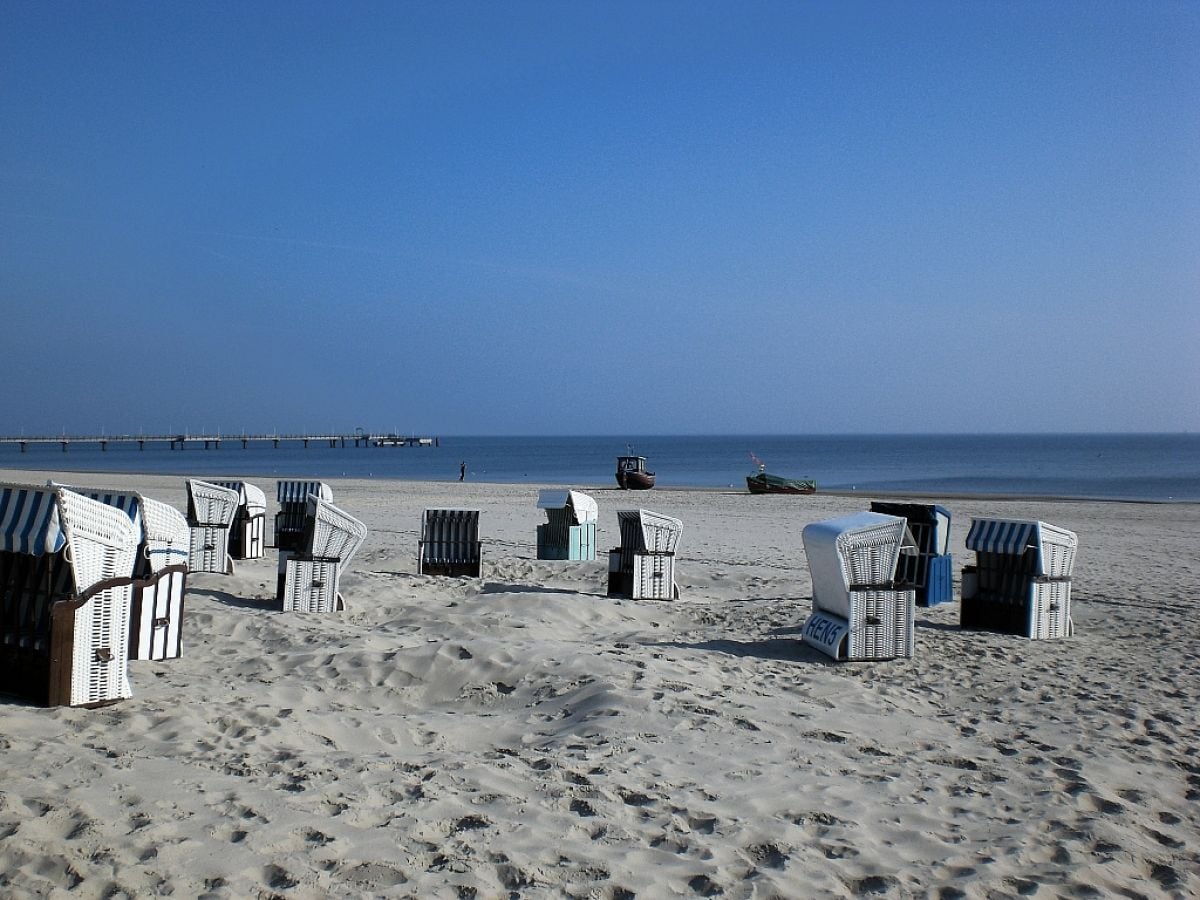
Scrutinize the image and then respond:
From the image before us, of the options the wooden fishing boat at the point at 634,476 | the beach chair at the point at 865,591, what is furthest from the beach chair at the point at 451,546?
the wooden fishing boat at the point at 634,476

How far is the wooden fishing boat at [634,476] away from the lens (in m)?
45.4

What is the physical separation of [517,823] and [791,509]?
86.8ft

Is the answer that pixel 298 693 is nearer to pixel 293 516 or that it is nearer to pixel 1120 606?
pixel 293 516

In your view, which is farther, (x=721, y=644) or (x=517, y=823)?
(x=721, y=644)

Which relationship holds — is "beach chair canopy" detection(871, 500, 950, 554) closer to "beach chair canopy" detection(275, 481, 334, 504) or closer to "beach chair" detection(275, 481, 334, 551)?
"beach chair" detection(275, 481, 334, 551)

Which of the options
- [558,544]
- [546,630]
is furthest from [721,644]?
[558,544]

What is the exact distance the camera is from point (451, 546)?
13344 millimetres

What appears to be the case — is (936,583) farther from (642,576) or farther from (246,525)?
(246,525)

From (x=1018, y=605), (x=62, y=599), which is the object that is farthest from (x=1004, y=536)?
(x=62, y=599)

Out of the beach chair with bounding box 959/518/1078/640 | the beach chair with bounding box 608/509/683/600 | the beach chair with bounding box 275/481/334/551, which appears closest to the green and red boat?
the beach chair with bounding box 275/481/334/551

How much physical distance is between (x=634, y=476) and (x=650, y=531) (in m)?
33.7

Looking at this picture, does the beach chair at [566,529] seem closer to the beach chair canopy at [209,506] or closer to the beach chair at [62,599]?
the beach chair canopy at [209,506]

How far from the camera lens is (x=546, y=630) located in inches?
388

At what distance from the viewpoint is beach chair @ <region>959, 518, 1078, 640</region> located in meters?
9.82
